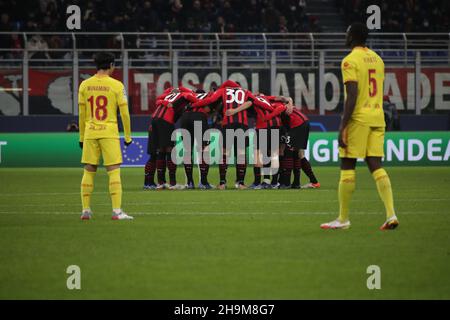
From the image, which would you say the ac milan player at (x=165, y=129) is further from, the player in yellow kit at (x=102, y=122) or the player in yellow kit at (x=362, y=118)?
the player in yellow kit at (x=362, y=118)

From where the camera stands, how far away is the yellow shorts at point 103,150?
43.3ft

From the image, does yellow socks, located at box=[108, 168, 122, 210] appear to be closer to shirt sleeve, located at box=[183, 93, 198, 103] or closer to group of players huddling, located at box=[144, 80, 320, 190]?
group of players huddling, located at box=[144, 80, 320, 190]

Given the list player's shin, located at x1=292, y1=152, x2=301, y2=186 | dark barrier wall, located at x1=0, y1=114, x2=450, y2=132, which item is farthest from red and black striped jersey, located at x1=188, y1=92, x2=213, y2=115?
dark barrier wall, located at x1=0, y1=114, x2=450, y2=132

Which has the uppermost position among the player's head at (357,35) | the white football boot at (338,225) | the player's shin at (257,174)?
the player's head at (357,35)

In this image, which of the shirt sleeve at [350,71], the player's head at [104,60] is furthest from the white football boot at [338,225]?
the player's head at [104,60]

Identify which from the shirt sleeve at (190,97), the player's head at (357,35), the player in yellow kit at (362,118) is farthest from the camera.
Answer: the shirt sleeve at (190,97)

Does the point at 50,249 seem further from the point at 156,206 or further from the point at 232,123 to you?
the point at 232,123

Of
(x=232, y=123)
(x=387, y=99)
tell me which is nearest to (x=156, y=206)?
(x=232, y=123)

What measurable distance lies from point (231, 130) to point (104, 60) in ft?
22.5

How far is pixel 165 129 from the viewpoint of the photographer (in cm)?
2017

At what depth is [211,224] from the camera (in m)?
13.0

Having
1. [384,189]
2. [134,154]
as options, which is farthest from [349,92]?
[134,154]

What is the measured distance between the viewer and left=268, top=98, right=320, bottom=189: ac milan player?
66.3ft

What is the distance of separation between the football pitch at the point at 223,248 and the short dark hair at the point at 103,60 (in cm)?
204
